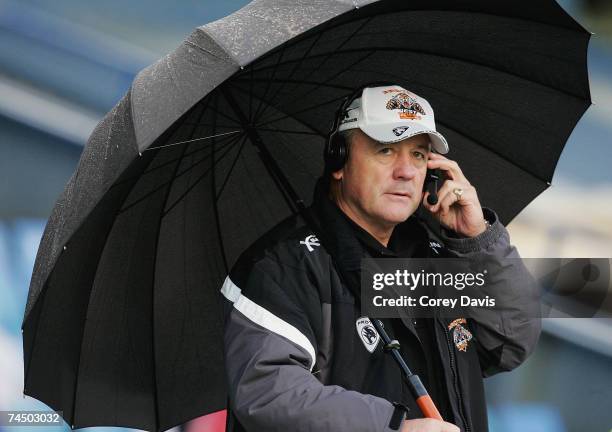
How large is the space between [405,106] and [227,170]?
0.45 metres

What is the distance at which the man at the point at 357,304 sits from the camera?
1.76 meters

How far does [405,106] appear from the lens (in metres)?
2.09

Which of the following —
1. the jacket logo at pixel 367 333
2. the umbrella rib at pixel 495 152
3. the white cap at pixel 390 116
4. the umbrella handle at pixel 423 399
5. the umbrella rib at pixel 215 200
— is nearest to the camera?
the umbrella handle at pixel 423 399

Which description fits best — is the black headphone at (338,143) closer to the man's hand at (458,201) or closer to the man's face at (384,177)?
the man's face at (384,177)

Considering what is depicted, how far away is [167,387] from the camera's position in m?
A: 2.32

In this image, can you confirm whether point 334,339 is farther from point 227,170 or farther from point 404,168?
point 227,170

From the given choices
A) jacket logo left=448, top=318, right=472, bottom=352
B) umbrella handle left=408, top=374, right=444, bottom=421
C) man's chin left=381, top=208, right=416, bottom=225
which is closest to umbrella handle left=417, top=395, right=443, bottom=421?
umbrella handle left=408, top=374, right=444, bottom=421

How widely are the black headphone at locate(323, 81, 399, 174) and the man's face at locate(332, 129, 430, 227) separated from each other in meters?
0.02

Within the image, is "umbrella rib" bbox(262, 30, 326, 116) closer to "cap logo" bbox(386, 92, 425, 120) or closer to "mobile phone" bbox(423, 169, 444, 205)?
"cap logo" bbox(386, 92, 425, 120)

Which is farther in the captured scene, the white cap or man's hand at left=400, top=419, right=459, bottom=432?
the white cap

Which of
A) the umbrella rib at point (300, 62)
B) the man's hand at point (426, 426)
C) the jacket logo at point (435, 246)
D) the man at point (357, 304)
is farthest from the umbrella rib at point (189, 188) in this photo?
the man's hand at point (426, 426)

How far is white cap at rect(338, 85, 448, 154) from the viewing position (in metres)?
2.05

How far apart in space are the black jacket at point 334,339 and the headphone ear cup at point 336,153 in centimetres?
6

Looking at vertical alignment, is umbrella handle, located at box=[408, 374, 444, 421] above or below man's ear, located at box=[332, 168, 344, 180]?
below
